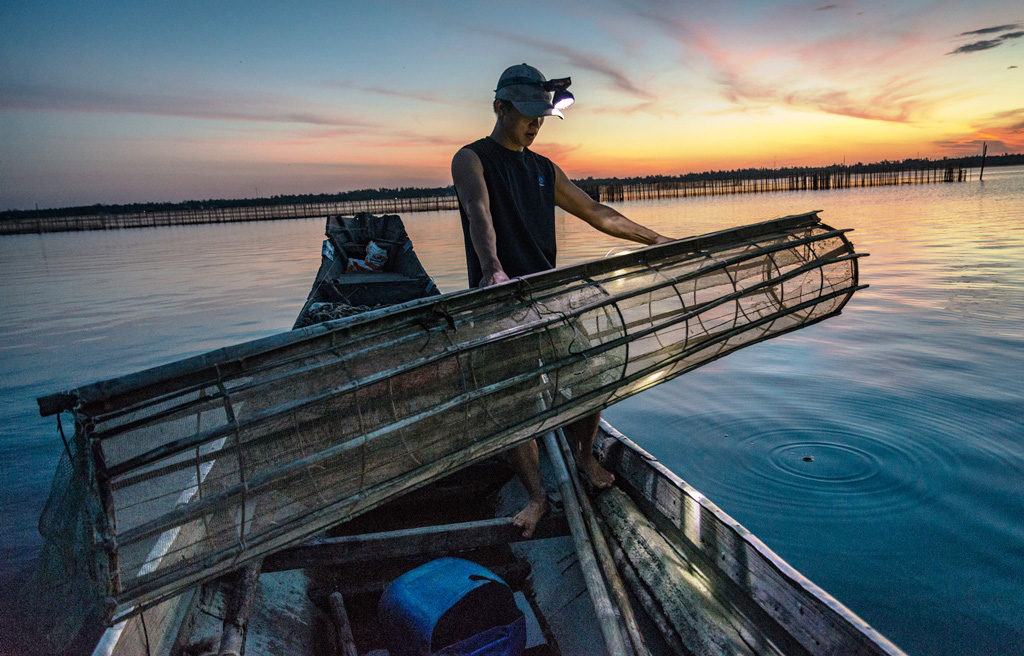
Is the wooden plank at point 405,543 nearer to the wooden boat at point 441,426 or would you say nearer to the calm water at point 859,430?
the wooden boat at point 441,426

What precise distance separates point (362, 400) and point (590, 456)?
1.64m

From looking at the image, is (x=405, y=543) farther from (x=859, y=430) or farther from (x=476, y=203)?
(x=859, y=430)

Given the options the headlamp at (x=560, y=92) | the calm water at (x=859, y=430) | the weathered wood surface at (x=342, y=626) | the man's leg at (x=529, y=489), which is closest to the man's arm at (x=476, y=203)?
the headlamp at (x=560, y=92)

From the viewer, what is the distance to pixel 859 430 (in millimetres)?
5707

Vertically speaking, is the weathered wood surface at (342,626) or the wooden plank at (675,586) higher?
the wooden plank at (675,586)

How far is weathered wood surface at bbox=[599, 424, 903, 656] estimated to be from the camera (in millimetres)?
1804

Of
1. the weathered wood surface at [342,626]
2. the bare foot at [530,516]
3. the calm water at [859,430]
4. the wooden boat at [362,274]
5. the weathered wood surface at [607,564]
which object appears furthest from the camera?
the wooden boat at [362,274]

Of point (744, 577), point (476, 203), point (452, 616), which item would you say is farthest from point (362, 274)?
point (744, 577)

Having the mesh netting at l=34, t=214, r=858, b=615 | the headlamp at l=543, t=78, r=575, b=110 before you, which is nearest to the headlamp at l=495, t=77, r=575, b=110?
the headlamp at l=543, t=78, r=575, b=110

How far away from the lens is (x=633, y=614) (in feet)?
8.22

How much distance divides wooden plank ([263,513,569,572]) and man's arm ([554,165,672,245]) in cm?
169

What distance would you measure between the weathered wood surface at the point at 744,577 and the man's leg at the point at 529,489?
0.47 metres

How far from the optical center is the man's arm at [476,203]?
2977mm

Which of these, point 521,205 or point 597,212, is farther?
point 597,212
